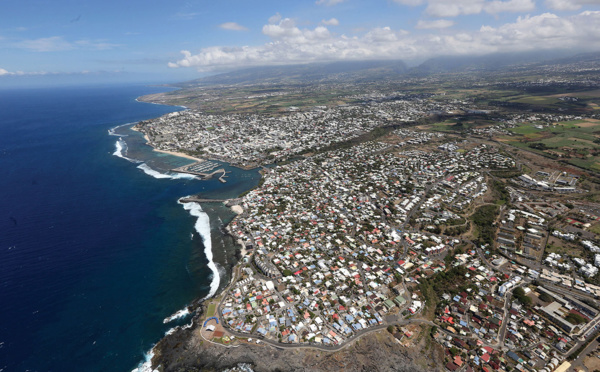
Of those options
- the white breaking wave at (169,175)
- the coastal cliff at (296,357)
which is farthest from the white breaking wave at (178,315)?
the white breaking wave at (169,175)

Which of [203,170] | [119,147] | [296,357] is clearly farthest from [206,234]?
[119,147]

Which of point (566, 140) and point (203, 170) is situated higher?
point (203, 170)

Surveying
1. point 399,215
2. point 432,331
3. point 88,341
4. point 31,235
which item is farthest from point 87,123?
point 432,331

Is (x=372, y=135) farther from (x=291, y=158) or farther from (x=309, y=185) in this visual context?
(x=309, y=185)

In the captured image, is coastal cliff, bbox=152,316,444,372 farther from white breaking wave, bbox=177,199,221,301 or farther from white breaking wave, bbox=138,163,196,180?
white breaking wave, bbox=138,163,196,180

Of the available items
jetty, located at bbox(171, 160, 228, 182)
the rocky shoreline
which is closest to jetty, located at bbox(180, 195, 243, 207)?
jetty, located at bbox(171, 160, 228, 182)

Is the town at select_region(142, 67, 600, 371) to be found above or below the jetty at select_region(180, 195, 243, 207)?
below

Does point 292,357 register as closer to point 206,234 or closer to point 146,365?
point 146,365
